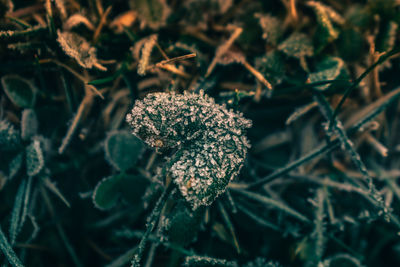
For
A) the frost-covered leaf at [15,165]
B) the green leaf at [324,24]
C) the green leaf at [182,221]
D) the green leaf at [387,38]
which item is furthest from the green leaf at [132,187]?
the green leaf at [387,38]

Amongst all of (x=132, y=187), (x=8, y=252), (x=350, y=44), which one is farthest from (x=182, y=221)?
(x=350, y=44)

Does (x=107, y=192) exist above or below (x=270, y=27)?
below

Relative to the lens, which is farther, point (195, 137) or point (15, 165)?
point (15, 165)

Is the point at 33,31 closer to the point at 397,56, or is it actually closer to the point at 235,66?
the point at 235,66

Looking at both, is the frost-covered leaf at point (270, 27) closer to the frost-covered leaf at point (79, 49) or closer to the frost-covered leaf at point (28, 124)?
the frost-covered leaf at point (79, 49)

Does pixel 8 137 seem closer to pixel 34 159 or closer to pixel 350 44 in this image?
pixel 34 159

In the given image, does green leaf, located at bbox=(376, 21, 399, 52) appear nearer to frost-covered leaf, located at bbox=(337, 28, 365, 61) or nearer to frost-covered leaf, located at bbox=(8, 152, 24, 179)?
frost-covered leaf, located at bbox=(337, 28, 365, 61)
